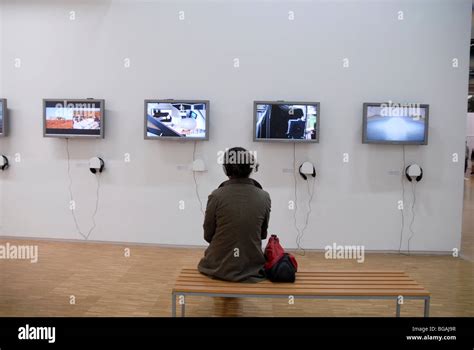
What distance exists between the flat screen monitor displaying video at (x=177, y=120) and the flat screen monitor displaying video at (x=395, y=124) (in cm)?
211

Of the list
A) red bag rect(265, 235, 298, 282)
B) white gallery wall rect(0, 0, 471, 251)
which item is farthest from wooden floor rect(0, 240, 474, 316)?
red bag rect(265, 235, 298, 282)

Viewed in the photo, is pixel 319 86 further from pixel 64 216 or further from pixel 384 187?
pixel 64 216

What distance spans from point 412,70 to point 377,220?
6.65 feet

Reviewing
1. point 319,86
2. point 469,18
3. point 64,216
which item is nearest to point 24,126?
point 64,216

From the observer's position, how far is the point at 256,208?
3.27m

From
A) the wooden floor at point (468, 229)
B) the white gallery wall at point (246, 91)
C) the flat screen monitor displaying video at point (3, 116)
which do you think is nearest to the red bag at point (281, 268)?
the white gallery wall at point (246, 91)

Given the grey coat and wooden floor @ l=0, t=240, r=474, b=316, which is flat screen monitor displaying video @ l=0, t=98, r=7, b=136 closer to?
wooden floor @ l=0, t=240, r=474, b=316

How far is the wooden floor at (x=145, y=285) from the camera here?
151 inches

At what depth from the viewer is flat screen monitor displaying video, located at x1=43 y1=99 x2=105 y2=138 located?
5.87m

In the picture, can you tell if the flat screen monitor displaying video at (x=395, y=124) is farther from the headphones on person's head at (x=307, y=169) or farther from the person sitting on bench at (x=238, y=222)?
the person sitting on bench at (x=238, y=222)

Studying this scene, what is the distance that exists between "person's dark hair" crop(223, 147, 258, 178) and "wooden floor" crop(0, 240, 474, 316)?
1.29 metres

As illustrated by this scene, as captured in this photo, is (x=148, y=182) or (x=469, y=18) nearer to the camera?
(x=469, y=18)

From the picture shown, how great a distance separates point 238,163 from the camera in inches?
128

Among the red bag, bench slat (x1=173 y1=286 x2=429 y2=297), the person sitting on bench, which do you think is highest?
the person sitting on bench
